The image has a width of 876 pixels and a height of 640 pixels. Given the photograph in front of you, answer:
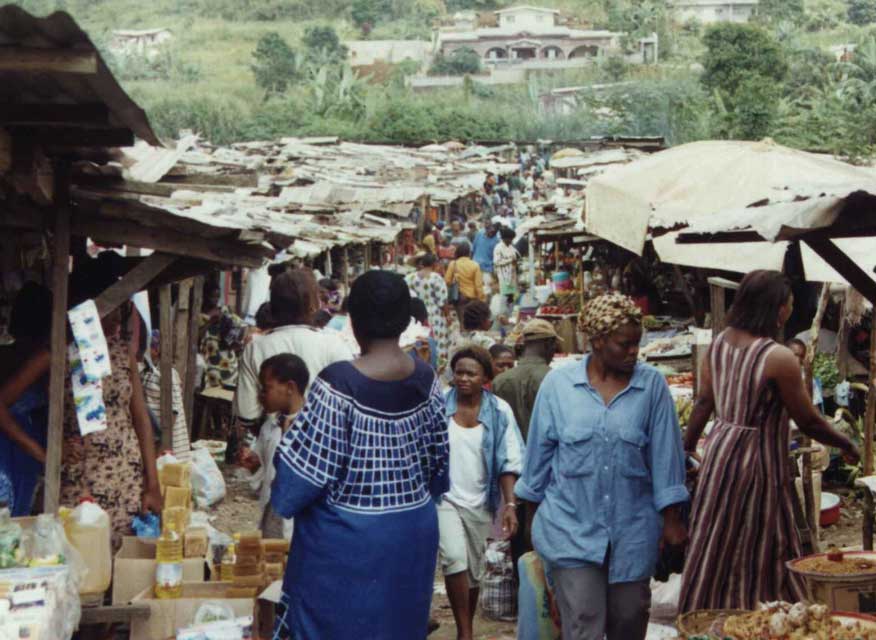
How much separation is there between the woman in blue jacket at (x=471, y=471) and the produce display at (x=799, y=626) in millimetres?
2191

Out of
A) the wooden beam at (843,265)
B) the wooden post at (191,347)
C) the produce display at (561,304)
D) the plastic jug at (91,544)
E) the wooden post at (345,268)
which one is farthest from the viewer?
the wooden post at (345,268)

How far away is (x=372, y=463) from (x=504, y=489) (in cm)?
250

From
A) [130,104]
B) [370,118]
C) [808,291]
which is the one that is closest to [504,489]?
[130,104]

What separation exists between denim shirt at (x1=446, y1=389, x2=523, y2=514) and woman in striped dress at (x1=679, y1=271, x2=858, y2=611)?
1384 mm

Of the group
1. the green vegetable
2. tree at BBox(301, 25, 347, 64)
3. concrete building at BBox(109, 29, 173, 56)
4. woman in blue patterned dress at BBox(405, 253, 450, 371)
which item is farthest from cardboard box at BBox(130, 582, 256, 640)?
concrete building at BBox(109, 29, 173, 56)

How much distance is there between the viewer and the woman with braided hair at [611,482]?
5105mm

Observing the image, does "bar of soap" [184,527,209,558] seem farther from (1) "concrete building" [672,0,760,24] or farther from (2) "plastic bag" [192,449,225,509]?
(1) "concrete building" [672,0,760,24]

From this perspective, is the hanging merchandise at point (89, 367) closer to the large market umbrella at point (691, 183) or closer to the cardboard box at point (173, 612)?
the cardboard box at point (173, 612)

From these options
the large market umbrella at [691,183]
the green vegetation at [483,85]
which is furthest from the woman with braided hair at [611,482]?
the green vegetation at [483,85]

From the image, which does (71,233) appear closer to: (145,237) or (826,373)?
(145,237)

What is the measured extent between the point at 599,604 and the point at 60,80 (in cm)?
266

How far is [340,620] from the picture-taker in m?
4.27

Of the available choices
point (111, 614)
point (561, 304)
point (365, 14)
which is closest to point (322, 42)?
point (365, 14)

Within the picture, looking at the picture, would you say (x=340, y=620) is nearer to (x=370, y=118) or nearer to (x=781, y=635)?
(x=781, y=635)
